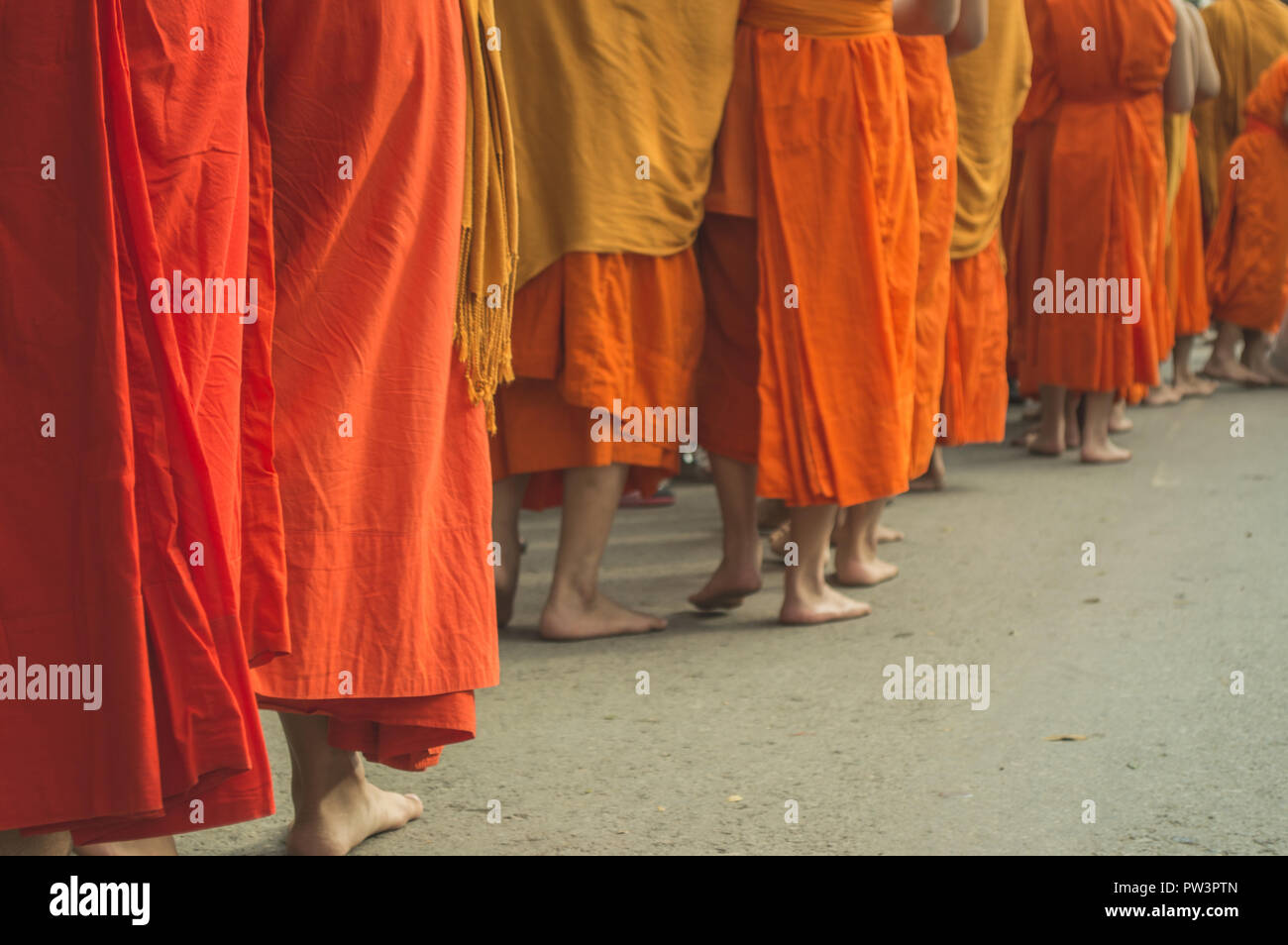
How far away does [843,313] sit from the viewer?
3.91 metres

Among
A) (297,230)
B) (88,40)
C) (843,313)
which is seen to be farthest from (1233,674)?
(88,40)

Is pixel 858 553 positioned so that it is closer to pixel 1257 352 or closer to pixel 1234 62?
pixel 1257 352

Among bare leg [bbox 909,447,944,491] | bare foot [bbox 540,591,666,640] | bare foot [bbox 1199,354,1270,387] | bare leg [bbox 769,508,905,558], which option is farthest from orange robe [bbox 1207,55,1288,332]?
bare foot [bbox 540,591,666,640]

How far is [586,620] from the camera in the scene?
3938mm

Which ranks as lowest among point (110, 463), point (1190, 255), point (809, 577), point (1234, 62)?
point (809, 577)

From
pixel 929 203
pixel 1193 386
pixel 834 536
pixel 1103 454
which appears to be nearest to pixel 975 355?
pixel 834 536

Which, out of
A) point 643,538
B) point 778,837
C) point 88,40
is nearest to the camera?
point 88,40

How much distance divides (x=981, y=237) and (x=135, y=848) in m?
3.95

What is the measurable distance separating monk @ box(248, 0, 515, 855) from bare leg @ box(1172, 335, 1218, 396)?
23.7 ft

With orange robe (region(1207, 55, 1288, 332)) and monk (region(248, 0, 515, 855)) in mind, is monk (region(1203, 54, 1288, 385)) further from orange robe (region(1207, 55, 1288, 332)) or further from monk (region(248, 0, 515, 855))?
monk (region(248, 0, 515, 855))

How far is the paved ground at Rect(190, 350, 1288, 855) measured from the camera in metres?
2.57

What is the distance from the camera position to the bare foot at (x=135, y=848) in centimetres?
220

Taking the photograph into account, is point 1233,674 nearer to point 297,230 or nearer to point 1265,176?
point 297,230
